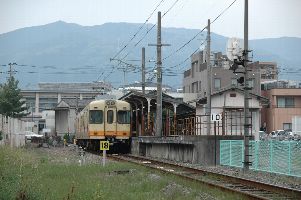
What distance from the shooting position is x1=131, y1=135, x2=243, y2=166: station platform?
2270 centimetres

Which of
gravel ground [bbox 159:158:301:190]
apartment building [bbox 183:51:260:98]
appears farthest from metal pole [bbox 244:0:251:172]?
apartment building [bbox 183:51:260:98]

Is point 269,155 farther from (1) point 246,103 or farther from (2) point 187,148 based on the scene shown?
(2) point 187,148

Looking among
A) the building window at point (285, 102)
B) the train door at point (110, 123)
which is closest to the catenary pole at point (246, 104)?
the train door at point (110, 123)

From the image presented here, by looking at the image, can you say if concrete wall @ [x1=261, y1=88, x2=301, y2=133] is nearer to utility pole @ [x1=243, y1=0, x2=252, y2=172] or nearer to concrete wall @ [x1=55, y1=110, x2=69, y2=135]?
concrete wall @ [x1=55, y1=110, x2=69, y2=135]

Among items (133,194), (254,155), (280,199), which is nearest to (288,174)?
(254,155)

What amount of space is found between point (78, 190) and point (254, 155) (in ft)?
32.9

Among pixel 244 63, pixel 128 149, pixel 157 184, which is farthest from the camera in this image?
pixel 128 149

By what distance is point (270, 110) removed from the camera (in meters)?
72.4

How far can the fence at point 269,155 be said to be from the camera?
53.1 feet

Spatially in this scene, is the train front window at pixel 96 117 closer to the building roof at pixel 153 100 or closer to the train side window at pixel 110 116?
the train side window at pixel 110 116

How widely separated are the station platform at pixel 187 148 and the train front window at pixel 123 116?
1.70 metres

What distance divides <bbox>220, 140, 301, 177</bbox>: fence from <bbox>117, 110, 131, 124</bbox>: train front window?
11885mm

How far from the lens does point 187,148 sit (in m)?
25.0

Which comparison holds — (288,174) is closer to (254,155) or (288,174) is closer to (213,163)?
(254,155)
